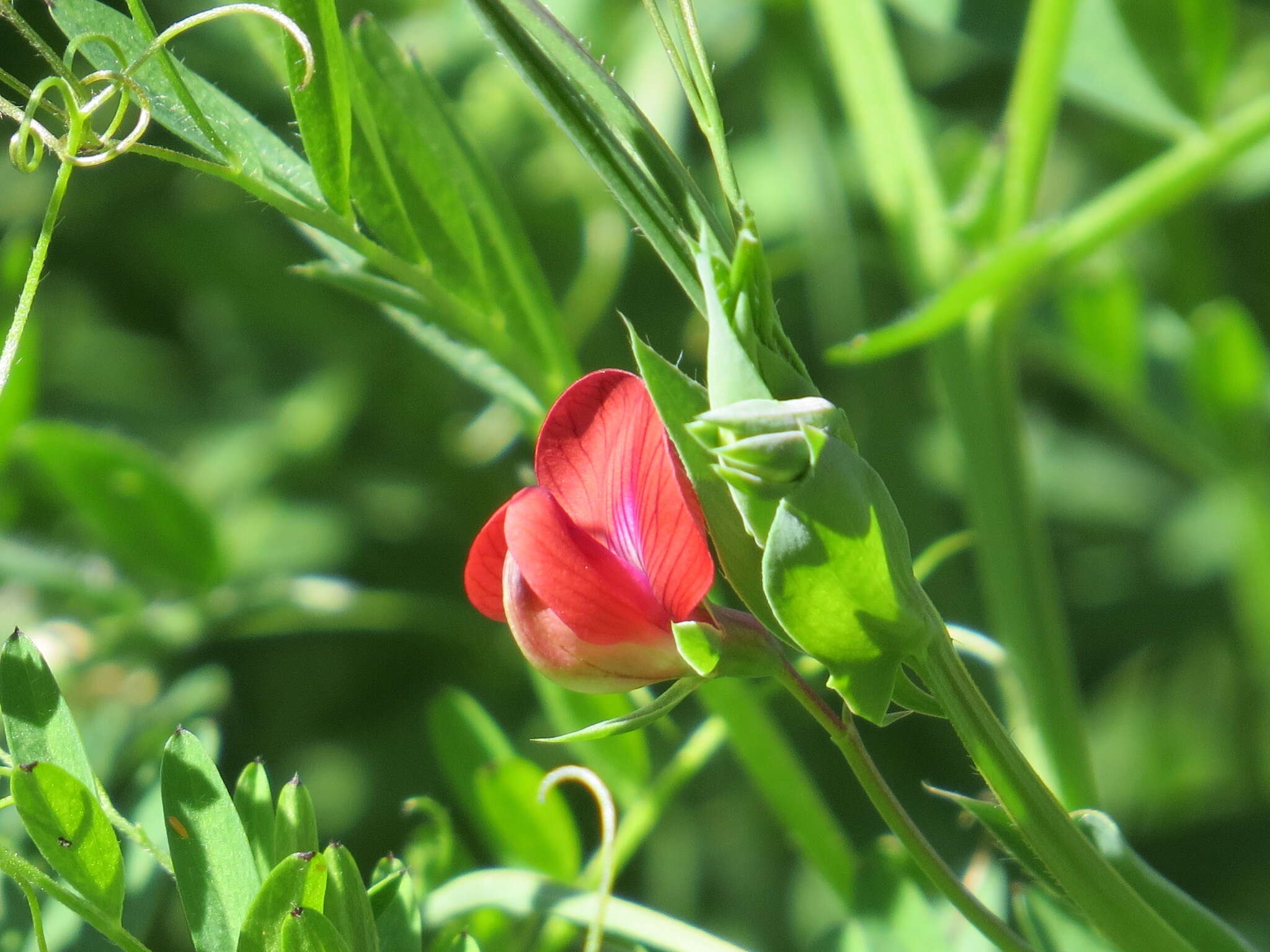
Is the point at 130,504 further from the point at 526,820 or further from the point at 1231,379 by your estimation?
the point at 1231,379

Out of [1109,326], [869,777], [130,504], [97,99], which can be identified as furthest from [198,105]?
[1109,326]

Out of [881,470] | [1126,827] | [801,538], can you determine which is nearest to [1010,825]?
[801,538]

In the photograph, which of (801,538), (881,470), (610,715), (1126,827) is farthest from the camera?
(1126,827)

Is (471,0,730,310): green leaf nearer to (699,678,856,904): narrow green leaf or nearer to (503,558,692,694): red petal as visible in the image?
(503,558,692,694): red petal

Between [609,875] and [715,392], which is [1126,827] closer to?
[609,875]

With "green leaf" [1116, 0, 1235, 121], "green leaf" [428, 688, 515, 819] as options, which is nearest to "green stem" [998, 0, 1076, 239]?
"green leaf" [1116, 0, 1235, 121]
